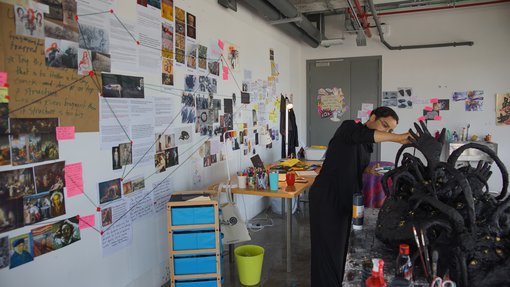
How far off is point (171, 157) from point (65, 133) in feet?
3.66

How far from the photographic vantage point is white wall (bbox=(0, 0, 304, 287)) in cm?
216

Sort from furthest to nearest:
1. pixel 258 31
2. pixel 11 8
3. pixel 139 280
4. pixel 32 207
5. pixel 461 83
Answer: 1. pixel 461 83
2. pixel 258 31
3. pixel 139 280
4. pixel 32 207
5. pixel 11 8

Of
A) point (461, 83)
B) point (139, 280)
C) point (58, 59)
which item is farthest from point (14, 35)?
point (461, 83)

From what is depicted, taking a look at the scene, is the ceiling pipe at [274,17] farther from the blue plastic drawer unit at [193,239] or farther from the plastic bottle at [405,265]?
the plastic bottle at [405,265]

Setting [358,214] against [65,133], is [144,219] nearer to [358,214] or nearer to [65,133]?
[65,133]

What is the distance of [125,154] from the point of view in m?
2.67

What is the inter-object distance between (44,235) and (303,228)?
3116 mm

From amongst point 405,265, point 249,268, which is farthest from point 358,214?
point 249,268

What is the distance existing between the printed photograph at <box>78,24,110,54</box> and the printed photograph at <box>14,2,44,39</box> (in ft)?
0.87

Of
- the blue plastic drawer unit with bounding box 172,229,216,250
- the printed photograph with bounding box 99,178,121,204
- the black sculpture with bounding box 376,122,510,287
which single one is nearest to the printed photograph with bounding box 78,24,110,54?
the printed photograph with bounding box 99,178,121,204

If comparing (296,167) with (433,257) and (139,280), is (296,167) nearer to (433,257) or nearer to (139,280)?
(139,280)

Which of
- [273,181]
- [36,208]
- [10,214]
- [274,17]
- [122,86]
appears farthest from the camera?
[274,17]

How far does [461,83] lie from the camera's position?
20.4 ft

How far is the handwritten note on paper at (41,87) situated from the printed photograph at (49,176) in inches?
9.9
